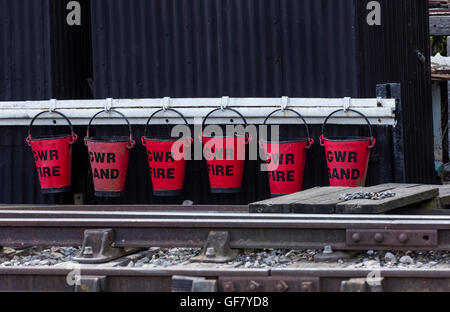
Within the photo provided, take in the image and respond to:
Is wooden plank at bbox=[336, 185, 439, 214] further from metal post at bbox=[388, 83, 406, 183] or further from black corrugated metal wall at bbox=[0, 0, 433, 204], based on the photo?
black corrugated metal wall at bbox=[0, 0, 433, 204]

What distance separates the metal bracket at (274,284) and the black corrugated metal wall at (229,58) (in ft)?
11.4

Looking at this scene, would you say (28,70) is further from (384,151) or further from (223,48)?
(384,151)

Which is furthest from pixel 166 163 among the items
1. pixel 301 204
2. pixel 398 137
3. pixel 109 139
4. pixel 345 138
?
pixel 301 204

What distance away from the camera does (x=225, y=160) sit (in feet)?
27.6

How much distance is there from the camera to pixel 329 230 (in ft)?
17.9

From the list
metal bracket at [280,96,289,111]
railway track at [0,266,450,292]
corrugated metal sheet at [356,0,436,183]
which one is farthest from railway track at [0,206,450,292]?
corrugated metal sheet at [356,0,436,183]

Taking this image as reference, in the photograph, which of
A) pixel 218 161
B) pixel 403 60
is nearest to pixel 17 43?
pixel 218 161

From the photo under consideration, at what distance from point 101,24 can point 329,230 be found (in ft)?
15.1

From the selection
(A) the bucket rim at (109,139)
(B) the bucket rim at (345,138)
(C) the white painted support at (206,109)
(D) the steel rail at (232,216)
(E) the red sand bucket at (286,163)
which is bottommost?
(D) the steel rail at (232,216)

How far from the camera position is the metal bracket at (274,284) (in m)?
5.02

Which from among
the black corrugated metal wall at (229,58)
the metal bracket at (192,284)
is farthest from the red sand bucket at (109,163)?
the metal bracket at (192,284)

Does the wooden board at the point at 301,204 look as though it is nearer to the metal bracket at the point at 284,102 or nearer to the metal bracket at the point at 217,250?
the metal bracket at the point at 217,250
